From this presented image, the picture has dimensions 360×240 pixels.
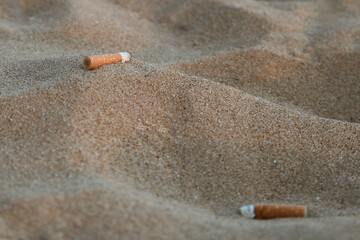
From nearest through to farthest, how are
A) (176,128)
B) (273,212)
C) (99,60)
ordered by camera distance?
(273,212) < (176,128) < (99,60)

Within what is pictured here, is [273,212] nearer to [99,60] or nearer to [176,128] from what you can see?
[176,128]

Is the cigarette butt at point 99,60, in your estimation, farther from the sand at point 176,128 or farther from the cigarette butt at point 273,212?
the cigarette butt at point 273,212

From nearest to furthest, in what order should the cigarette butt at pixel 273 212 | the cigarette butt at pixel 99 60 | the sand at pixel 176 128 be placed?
the sand at pixel 176 128 < the cigarette butt at pixel 273 212 < the cigarette butt at pixel 99 60

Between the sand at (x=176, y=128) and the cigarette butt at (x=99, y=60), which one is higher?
the cigarette butt at (x=99, y=60)

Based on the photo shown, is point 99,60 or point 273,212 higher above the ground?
point 99,60

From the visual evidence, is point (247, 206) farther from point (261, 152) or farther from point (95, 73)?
point (95, 73)

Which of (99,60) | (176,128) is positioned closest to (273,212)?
(176,128)

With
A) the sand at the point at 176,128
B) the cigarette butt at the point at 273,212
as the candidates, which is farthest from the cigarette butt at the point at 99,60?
the cigarette butt at the point at 273,212

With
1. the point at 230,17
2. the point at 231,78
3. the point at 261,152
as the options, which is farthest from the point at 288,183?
the point at 230,17
